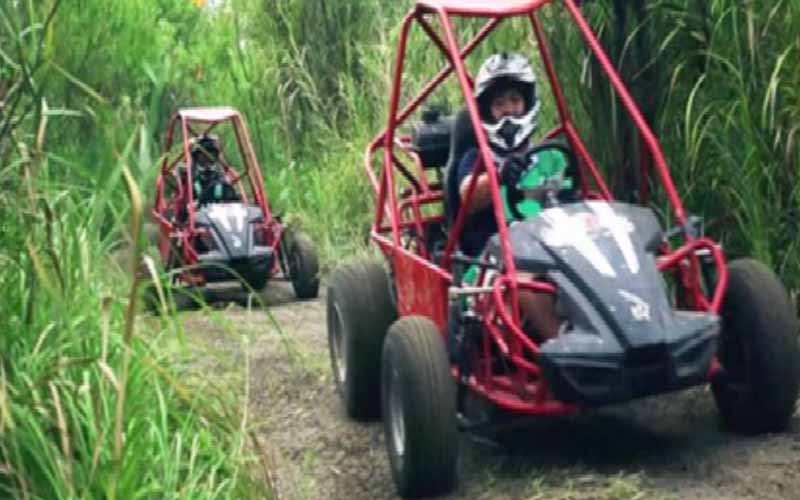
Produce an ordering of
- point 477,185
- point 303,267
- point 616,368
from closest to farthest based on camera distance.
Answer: point 616,368, point 477,185, point 303,267

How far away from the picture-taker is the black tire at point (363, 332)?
6492 mm

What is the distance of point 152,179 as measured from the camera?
4.16 metres

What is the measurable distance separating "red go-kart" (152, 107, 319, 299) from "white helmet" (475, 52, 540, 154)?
4299 millimetres

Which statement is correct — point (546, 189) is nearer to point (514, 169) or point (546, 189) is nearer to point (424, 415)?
point (514, 169)

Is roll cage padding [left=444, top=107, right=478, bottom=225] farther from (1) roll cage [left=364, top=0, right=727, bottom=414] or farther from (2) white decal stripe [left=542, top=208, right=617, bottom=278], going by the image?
(2) white decal stripe [left=542, top=208, right=617, bottom=278]

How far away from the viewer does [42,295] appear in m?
4.35

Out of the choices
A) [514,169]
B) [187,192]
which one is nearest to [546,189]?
[514,169]

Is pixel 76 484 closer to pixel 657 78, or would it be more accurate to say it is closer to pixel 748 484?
pixel 748 484

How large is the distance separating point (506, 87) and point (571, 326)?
1272 mm

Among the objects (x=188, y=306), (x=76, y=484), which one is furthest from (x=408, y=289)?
(x=188, y=306)

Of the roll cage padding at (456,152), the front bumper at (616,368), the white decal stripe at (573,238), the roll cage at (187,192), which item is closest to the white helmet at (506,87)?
the roll cage padding at (456,152)

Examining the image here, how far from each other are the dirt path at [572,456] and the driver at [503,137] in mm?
→ 742

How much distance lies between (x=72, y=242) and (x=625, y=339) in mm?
1580


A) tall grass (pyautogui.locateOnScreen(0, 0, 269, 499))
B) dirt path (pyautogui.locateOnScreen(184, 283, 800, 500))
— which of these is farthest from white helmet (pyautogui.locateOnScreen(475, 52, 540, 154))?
tall grass (pyautogui.locateOnScreen(0, 0, 269, 499))
